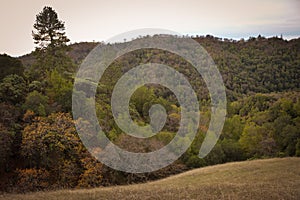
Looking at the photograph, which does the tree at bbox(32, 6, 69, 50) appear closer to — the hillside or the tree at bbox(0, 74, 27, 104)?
the tree at bbox(0, 74, 27, 104)

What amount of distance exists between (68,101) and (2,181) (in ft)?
36.7

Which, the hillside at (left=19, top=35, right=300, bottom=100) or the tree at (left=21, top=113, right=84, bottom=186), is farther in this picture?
the hillside at (left=19, top=35, right=300, bottom=100)

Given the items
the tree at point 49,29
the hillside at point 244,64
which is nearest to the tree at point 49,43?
the tree at point 49,29

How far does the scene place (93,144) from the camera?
98.6ft

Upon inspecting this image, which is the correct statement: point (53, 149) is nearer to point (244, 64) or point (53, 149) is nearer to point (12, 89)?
point (12, 89)

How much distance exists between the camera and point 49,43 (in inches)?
1628

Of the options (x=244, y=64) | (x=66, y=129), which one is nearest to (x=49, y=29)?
(x=66, y=129)

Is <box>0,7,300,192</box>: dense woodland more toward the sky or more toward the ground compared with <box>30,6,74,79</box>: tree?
more toward the ground

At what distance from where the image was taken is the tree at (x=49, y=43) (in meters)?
40.2

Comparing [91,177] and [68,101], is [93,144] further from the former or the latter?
[68,101]

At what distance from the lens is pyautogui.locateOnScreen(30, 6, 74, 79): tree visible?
40.2 metres

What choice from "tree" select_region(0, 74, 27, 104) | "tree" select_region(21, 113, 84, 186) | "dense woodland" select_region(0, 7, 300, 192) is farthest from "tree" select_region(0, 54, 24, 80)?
"tree" select_region(21, 113, 84, 186)

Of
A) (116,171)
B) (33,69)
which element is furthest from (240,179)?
(33,69)

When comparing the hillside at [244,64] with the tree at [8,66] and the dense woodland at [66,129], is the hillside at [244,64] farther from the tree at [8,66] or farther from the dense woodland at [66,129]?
the tree at [8,66]
